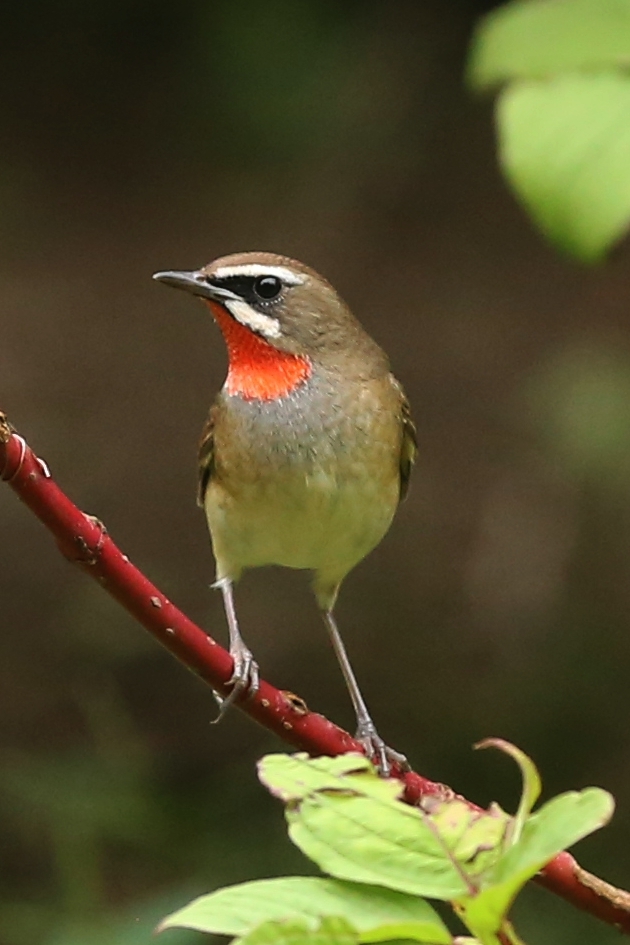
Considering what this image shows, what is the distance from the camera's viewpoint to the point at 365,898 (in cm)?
128

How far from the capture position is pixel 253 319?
3.36 metres

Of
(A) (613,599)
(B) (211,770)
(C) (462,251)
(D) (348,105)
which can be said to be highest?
(D) (348,105)

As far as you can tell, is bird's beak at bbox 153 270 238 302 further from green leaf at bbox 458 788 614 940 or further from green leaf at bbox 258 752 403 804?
green leaf at bbox 458 788 614 940

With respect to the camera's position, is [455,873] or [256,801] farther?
[256,801]

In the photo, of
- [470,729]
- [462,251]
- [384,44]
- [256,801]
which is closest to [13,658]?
[256,801]

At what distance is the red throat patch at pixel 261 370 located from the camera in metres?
3.44

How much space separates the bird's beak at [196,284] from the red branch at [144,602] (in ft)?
3.19

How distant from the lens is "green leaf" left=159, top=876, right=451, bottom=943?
1.19m

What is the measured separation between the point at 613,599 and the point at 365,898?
5.67m

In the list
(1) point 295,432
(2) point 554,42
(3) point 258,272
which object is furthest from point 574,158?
(1) point 295,432

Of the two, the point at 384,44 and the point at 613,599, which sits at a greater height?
the point at 384,44

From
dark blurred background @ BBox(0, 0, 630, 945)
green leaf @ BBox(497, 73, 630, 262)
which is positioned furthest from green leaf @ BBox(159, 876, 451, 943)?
dark blurred background @ BBox(0, 0, 630, 945)

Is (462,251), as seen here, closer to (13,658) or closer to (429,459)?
(429,459)

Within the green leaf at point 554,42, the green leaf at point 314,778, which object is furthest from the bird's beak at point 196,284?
the green leaf at point 314,778
